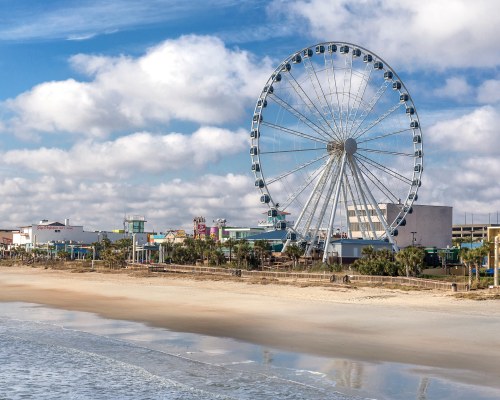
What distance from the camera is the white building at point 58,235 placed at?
172000 mm

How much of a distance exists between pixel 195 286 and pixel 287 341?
32075 millimetres

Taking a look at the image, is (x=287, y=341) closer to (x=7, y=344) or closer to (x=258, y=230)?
(x=7, y=344)

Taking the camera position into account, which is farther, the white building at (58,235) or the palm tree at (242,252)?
the white building at (58,235)

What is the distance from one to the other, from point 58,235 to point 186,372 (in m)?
163

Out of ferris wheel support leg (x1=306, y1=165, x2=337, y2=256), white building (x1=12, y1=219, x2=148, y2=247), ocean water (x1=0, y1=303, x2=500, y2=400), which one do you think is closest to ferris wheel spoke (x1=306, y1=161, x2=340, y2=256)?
ferris wheel support leg (x1=306, y1=165, x2=337, y2=256)

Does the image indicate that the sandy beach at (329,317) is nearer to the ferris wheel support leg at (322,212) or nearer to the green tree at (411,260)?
the green tree at (411,260)

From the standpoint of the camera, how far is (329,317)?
103ft

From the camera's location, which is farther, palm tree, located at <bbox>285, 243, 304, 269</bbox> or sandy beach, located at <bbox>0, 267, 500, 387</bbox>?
palm tree, located at <bbox>285, 243, 304, 269</bbox>

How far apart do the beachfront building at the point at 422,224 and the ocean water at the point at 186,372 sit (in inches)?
4003

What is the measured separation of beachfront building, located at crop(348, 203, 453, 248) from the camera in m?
124

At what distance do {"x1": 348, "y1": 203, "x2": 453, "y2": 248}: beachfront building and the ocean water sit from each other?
10168 centimetres

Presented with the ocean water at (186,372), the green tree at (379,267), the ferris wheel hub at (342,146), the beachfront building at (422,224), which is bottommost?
the ocean water at (186,372)

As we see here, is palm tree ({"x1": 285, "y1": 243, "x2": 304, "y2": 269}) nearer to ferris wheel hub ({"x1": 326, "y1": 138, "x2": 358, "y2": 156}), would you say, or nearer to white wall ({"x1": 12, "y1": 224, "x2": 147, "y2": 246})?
ferris wheel hub ({"x1": 326, "y1": 138, "x2": 358, "y2": 156})

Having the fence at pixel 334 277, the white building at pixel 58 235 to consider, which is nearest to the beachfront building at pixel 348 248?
the fence at pixel 334 277
